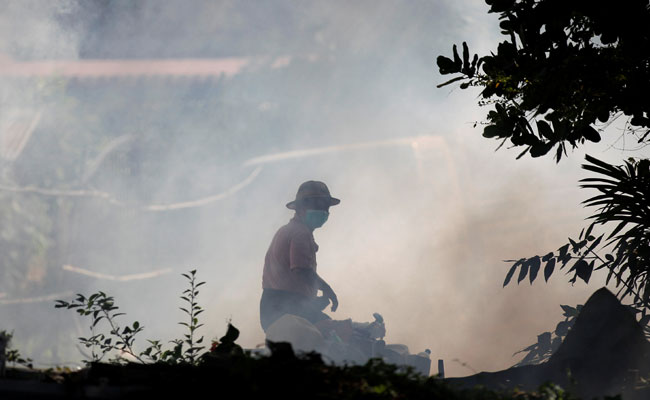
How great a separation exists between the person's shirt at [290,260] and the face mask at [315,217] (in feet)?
1.41

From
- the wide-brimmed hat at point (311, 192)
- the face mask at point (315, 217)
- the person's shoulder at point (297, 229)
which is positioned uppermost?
the wide-brimmed hat at point (311, 192)

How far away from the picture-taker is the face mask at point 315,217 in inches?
Result: 322

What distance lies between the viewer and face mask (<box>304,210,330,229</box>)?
26.8 ft

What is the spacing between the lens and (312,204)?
8117 millimetres

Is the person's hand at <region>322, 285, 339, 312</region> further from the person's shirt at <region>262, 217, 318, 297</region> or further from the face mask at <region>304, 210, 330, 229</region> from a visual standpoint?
the face mask at <region>304, 210, 330, 229</region>

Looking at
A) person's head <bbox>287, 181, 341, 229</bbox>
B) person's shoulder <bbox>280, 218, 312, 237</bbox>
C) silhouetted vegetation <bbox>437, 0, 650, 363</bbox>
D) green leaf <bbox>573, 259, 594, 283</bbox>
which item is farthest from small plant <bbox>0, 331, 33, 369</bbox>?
person's head <bbox>287, 181, 341, 229</bbox>

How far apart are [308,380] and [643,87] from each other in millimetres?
2993

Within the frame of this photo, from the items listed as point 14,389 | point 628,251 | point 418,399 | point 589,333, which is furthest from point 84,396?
point 628,251

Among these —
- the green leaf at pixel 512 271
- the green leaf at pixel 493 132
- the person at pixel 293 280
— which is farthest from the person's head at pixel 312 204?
the green leaf at pixel 493 132

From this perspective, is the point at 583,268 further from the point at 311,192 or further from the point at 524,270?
the point at 311,192

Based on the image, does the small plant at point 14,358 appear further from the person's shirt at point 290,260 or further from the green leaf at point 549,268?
the person's shirt at point 290,260

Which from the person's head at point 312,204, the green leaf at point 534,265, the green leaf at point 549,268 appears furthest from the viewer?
the person's head at point 312,204

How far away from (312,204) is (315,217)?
0.21 m

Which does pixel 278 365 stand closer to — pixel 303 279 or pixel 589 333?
pixel 589 333
